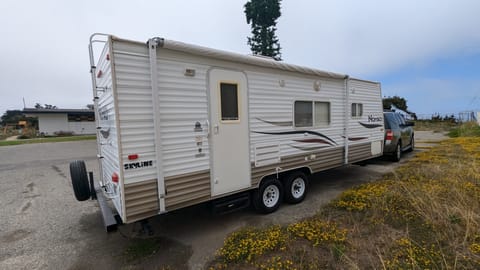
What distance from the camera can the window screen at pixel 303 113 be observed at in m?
4.64

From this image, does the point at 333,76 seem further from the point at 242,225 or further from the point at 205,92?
the point at 242,225

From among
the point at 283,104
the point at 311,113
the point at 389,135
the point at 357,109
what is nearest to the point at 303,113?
the point at 311,113

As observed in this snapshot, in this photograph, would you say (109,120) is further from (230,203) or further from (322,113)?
(322,113)

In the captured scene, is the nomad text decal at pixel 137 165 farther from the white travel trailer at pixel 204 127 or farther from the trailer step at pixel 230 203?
the trailer step at pixel 230 203

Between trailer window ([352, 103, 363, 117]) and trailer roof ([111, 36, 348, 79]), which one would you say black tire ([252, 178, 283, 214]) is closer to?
trailer roof ([111, 36, 348, 79])

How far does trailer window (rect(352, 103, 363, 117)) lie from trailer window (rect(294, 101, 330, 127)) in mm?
1059

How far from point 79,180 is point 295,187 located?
12.8 ft

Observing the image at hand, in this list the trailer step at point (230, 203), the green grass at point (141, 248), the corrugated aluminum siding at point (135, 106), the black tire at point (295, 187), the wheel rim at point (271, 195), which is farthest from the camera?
the black tire at point (295, 187)

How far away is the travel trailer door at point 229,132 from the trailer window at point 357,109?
136 inches

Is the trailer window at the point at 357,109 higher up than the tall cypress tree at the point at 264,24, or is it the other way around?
the tall cypress tree at the point at 264,24

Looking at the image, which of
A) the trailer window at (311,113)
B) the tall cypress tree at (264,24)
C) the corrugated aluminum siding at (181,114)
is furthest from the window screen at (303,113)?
the tall cypress tree at (264,24)

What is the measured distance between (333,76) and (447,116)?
36.7 meters

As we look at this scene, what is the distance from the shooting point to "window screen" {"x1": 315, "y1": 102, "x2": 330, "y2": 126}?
5.03 m

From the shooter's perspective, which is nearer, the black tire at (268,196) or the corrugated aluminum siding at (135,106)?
the corrugated aluminum siding at (135,106)
